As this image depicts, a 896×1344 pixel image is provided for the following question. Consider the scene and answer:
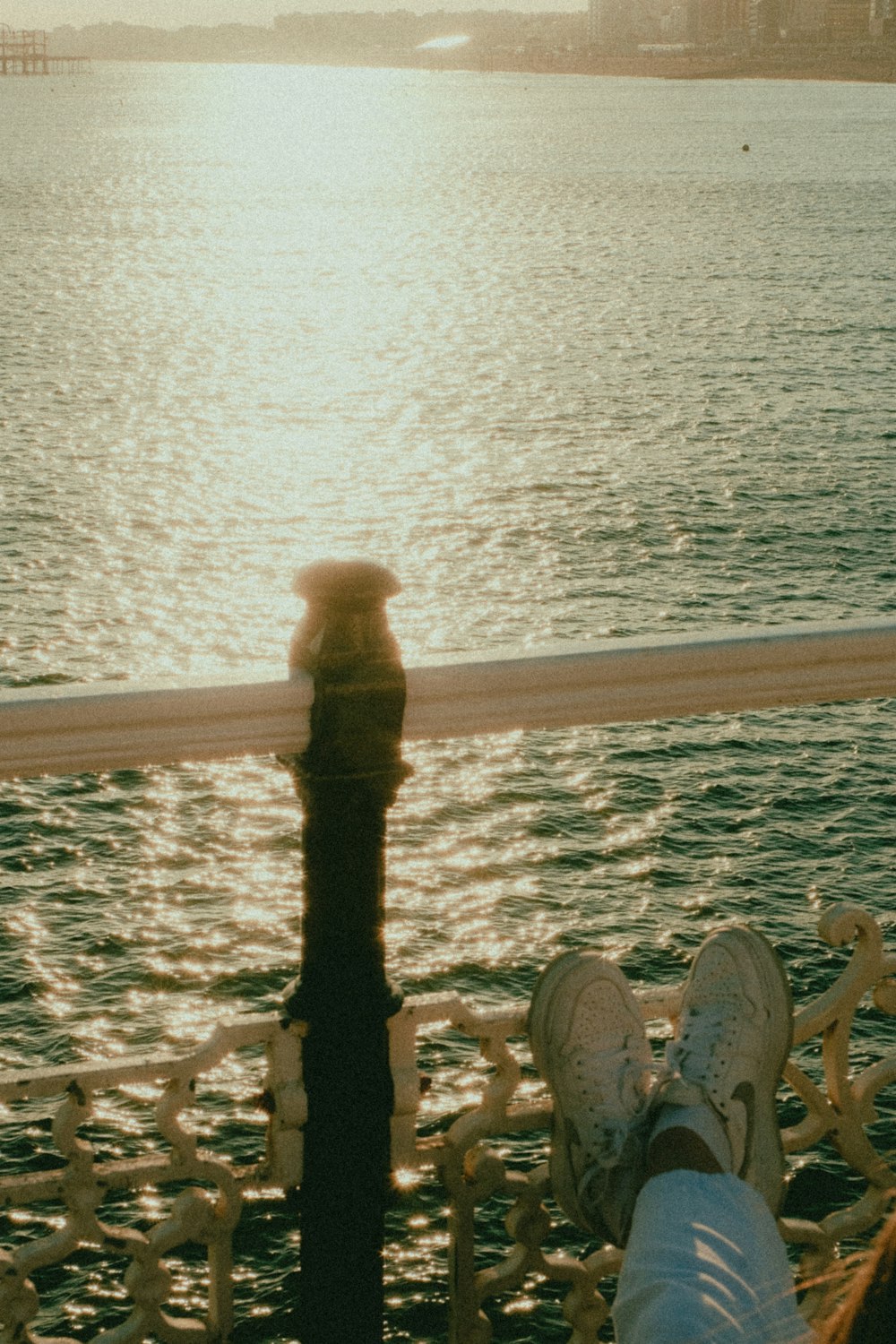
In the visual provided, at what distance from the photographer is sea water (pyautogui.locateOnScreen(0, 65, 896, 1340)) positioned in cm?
1222

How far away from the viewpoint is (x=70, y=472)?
84.5 ft

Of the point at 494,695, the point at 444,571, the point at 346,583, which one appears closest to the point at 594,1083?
the point at 494,695

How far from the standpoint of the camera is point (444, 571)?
69.3 ft

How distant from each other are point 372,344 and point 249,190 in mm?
46185

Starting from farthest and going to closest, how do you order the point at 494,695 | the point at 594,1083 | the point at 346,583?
the point at 594,1083
the point at 494,695
the point at 346,583

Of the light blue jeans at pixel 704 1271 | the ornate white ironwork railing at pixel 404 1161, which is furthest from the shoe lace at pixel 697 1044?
the light blue jeans at pixel 704 1271

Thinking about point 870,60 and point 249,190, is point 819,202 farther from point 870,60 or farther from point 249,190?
point 870,60

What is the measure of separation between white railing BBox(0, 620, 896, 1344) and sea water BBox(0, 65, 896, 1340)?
74 centimetres

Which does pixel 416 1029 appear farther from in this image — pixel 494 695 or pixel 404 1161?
pixel 494 695

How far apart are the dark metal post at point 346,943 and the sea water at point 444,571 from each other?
3.74 ft

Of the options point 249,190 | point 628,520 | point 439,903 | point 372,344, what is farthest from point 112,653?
point 249,190

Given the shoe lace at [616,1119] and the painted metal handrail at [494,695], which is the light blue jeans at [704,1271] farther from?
the painted metal handrail at [494,695]

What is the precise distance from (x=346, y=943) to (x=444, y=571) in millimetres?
18990

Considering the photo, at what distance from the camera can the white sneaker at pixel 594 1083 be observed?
217 cm
